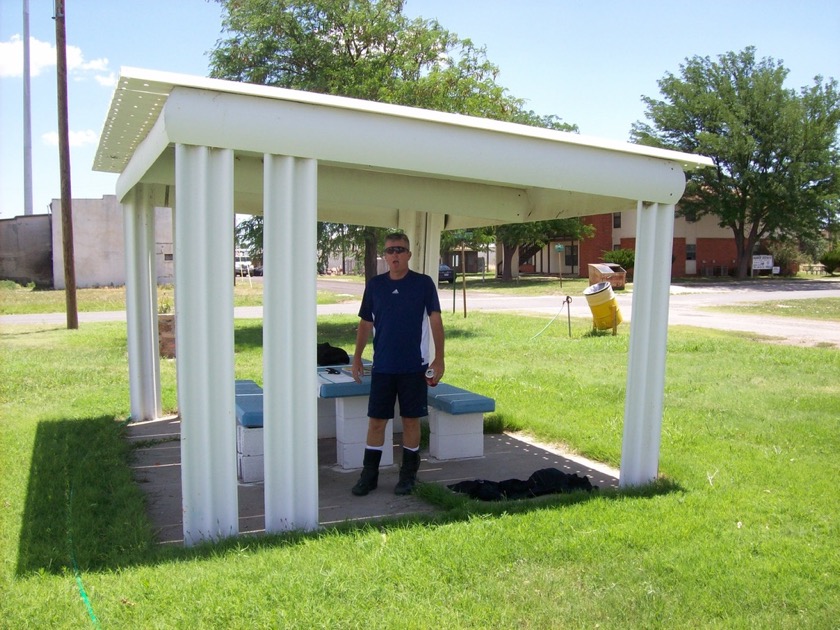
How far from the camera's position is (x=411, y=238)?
9.05 m

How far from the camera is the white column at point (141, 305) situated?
27.6 feet

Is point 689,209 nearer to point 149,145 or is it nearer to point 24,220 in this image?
point 24,220

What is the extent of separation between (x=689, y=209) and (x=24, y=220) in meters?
36.4

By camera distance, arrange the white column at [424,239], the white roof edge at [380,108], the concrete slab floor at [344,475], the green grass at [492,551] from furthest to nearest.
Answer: the white column at [424,239] → the concrete slab floor at [344,475] → the white roof edge at [380,108] → the green grass at [492,551]

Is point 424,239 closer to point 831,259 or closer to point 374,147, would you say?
point 374,147

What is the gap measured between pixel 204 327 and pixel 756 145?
4644 cm

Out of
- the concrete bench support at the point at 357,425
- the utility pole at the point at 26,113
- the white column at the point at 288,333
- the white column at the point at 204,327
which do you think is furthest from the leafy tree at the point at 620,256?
the white column at the point at 204,327

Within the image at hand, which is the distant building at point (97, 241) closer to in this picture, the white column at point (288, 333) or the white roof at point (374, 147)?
the white roof at point (374, 147)

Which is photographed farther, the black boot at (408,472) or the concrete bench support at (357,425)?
the concrete bench support at (357,425)

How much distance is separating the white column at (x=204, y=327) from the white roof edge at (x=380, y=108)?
35cm

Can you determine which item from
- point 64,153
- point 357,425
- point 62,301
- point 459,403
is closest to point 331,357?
point 357,425

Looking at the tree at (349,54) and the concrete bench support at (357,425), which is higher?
the tree at (349,54)

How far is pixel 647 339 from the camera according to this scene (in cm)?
588

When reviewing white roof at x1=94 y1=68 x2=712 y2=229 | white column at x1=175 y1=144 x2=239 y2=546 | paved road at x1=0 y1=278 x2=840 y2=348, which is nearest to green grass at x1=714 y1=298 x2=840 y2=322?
paved road at x1=0 y1=278 x2=840 y2=348
